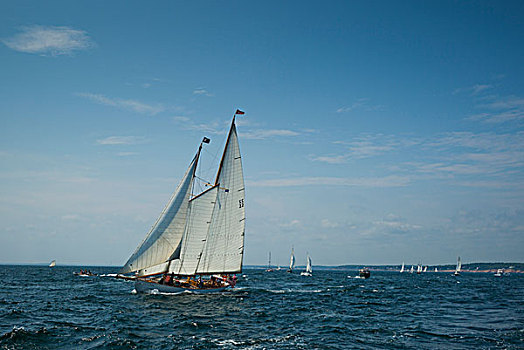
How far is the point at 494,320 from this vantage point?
122 feet

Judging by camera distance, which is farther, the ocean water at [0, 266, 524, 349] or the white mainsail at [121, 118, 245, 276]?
the white mainsail at [121, 118, 245, 276]

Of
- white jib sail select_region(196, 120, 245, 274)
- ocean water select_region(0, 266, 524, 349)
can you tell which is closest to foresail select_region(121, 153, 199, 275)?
white jib sail select_region(196, 120, 245, 274)

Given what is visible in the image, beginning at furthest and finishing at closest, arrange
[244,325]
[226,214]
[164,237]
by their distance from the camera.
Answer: [226,214], [164,237], [244,325]

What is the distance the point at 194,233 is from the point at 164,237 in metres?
3.66

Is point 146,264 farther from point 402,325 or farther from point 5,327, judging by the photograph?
point 402,325

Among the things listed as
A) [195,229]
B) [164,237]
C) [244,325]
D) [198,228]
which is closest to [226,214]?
[198,228]

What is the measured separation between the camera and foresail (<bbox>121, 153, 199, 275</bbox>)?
49531mm

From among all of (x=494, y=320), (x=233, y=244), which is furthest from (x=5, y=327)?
(x=494, y=320)

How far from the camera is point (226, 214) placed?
5219 centimetres

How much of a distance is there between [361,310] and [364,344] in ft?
59.3

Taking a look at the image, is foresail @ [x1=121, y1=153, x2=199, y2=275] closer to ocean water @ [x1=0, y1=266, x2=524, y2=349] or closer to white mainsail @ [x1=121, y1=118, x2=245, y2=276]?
white mainsail @ [x1=121, y1=118, x2=245, y2=276]

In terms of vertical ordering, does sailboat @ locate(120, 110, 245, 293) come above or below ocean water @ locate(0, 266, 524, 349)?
above

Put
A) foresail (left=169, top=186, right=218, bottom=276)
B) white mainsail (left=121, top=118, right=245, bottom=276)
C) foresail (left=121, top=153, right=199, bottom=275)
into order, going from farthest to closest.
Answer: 1. foresail (left=169, top=186, right=218, bottom=276)
2. white mainsail (left=121, top=118, right=245, bottom=276)
3. foresail (left=121, top=153, right=199, bottom=275)

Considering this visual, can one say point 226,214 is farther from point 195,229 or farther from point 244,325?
point 244,325
